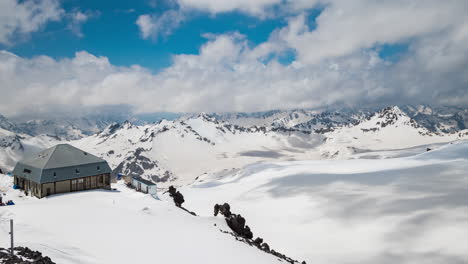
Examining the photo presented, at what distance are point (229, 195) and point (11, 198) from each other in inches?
2494

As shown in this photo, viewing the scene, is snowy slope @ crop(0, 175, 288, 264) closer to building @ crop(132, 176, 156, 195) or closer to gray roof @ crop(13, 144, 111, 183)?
building @ crop(132, 176, 156, 195)

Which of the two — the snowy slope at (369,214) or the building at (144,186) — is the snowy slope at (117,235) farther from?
the snowy slope at (369,214)

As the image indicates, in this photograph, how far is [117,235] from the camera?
25047mm

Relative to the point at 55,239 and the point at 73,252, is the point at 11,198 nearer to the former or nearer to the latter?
the point at 55,239

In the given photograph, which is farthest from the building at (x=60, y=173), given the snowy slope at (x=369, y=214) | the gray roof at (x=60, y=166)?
the snowy slope at (x=369, y=214)

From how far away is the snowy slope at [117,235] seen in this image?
20.4 m

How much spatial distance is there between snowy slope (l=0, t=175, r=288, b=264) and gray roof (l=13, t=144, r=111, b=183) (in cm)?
999

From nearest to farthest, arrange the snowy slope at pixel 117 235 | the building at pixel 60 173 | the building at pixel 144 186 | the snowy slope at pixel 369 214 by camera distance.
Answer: the snowy slope at pixel 117 235 → the snowy slope at pixel 369 214 → the building at pixel 60 173 → the building at pixel 144 186

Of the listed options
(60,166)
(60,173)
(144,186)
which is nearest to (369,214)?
(144,186)

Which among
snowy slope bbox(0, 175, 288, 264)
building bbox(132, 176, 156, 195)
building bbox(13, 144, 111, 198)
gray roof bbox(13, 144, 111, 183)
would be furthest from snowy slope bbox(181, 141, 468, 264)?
gray roof bbox(13, 144, 111, 183)

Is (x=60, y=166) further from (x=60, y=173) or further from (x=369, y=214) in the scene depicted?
(x=369, y=214)

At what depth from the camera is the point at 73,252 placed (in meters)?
19.3

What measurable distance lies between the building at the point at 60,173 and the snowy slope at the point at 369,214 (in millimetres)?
33116

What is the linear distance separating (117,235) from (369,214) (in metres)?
46.8
